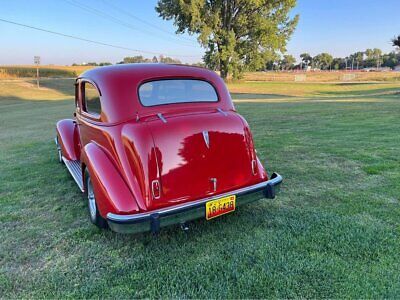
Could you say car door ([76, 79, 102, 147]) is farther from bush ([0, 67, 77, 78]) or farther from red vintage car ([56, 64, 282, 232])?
bush ([0, 67, 77, 78])

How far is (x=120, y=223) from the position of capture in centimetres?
269

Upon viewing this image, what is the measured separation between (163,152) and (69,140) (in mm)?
3130

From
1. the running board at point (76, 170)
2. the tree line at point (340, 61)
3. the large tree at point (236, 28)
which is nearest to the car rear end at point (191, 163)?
the running board at point (76, 170)

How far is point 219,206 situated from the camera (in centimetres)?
301

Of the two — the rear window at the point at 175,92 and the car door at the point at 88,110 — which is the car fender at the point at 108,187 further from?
the rear window at the point at 175,92

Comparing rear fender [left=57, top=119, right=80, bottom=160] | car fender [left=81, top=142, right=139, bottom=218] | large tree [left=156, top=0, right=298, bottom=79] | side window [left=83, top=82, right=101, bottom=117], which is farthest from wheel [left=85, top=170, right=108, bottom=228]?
large tree [left=156, top=0, right=298, bottom=79]

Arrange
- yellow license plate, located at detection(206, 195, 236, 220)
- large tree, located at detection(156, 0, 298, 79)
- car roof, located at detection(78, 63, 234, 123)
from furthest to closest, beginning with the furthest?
large tree, located at detection(156, 0, 298, 79) → car roof, located at detection(78, 63, 234, 123) → yellow license plate, located at detection(206, 195, 236, 220)

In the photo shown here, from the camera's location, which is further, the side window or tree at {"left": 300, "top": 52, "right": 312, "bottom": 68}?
tree at {"left": 300, "top": 52, "right": 312, "bottom": 68}

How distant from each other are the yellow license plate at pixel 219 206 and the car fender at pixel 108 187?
2.19 feet

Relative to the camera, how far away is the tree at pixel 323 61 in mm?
139250

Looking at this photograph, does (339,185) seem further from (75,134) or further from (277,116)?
(277,116)

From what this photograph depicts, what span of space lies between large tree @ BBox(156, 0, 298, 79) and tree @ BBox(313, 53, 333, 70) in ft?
374

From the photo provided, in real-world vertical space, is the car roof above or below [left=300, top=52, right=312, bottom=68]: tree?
below

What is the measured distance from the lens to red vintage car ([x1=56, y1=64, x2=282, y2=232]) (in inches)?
111
